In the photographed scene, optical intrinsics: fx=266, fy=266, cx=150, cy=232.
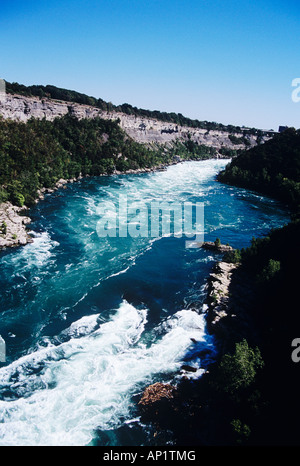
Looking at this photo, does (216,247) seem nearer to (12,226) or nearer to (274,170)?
(12,226)

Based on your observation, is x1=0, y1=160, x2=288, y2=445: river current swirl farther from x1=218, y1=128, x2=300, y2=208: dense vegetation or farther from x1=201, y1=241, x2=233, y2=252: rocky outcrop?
x1=218, y1=128, x2=300, y2=208: dense vegetation

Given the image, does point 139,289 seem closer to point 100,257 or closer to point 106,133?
point 100,257

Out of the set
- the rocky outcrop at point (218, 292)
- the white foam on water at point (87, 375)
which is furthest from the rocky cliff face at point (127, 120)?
the white foam on water at point (87, 375)

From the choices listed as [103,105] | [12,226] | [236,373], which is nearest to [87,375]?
[236,373]

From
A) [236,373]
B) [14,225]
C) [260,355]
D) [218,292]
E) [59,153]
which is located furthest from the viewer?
[59,153]

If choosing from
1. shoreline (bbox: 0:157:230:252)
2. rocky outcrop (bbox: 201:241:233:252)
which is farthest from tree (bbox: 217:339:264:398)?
shoreline (bbox: 0:157:230:252)

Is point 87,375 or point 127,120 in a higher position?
point 127,120

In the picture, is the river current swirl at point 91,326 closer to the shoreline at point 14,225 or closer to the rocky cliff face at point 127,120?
the shoreline at point 14,225
